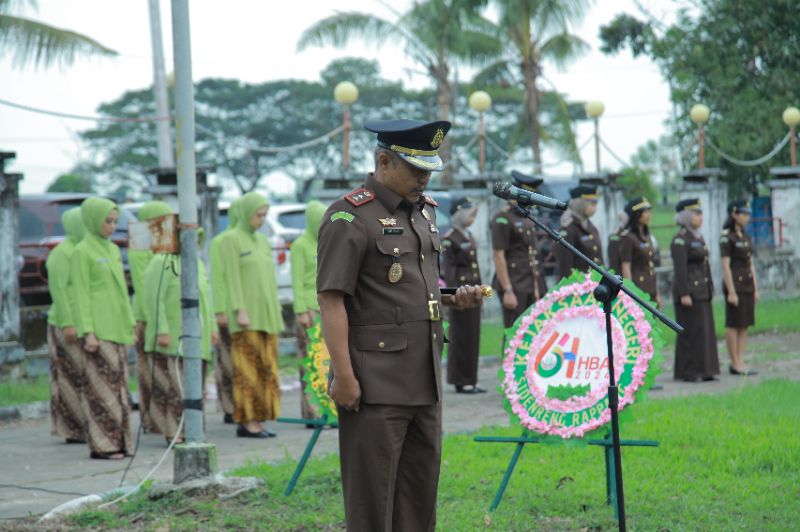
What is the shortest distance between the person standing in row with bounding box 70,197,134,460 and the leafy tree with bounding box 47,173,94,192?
3335cm

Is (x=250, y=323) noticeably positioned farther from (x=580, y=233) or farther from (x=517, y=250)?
(x=580, y=233)

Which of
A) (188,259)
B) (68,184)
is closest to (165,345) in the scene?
(188,259)

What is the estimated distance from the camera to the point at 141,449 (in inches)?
369

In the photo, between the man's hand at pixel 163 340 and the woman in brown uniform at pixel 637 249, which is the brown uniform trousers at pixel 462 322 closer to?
the woman in brown uniform at pixel 637 249

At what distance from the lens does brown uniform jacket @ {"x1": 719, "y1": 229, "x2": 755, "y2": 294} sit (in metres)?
12.4

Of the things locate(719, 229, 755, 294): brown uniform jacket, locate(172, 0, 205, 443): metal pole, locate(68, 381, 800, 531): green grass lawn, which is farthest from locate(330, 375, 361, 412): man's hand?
locate(719, 229, 755, 294): brown uniform jacket

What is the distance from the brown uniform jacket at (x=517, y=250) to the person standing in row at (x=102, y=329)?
425cm

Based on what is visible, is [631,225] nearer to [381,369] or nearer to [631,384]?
[631,384]

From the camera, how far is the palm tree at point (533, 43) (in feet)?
85.9

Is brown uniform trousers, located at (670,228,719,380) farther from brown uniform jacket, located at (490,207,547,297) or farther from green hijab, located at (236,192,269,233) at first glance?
green hijab, located at (236,192,269,233)

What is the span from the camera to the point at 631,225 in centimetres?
1204

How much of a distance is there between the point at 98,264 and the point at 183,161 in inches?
98.8

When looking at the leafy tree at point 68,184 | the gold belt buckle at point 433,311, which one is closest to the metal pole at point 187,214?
the gold belt buckle at point 433,311

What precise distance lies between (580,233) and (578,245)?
140mm
